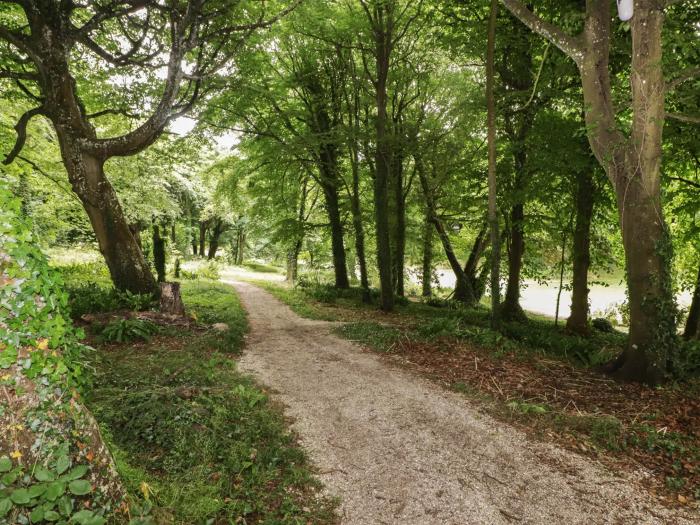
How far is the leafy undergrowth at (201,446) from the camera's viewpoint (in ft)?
10.9

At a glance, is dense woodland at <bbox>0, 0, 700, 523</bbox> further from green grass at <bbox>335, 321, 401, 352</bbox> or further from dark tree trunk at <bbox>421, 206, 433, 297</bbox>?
green grass at <bbox>335, 321, 401, 352</bbox>

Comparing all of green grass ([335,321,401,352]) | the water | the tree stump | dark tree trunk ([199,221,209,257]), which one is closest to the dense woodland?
the tree stump

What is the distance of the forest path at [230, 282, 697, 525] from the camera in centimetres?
355

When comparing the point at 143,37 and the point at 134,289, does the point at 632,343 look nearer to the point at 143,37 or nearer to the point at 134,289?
the point at 134,289

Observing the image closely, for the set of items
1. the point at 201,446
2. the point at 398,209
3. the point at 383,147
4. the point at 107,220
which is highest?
the point at 383,147

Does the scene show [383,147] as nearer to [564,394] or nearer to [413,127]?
[413,127]

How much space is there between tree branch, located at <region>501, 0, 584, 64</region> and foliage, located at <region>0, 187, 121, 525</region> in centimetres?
869

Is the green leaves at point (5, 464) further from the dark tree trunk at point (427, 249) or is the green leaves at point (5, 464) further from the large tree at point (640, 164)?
the dark tree trunk at point (427, 249)

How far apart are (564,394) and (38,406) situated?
696 centimetres

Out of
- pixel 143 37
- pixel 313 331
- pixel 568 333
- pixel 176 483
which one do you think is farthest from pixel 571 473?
pixel 143 37

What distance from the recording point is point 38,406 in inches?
84.6

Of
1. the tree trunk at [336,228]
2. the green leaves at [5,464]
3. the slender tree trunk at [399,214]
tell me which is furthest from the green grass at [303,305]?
the green leaves at [5,464]

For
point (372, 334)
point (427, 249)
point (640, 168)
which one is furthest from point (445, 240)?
point (640, 168)

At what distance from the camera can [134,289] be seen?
10.1 metres
